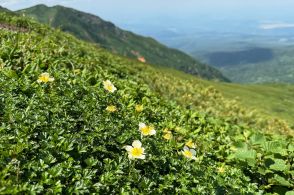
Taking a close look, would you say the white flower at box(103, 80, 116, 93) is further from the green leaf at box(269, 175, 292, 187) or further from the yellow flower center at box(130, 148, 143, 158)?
the green leaf at box(269, 175, 292, 187)

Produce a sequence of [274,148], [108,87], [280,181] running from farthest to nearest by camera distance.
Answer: [274,148], [108,87], [280,181]

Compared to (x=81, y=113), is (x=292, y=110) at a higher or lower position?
lower

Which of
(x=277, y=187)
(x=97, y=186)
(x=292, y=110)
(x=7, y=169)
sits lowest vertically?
(x=292, y=110)

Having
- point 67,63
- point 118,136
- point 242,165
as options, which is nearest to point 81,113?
point 118,136

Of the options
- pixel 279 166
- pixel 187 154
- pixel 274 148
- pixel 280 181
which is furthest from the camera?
pixel 274 148

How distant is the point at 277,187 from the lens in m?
8.33

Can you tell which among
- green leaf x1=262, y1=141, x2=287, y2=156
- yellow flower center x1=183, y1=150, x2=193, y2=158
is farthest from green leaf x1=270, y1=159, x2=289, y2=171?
yellow flower center x1=183, y1=150, x2=193, y2=158

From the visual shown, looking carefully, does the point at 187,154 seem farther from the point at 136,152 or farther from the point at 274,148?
the point at 274,148

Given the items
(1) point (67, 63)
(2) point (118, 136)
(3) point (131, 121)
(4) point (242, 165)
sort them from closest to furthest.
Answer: (2) point (118, 136), (3) point (131, 121), (4) point (242, 165), (1) point (67, 63)

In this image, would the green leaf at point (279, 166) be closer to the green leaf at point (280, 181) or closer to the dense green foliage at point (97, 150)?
the dense green foliage at point (97, 150)

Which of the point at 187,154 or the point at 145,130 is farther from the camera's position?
the point at 187,154

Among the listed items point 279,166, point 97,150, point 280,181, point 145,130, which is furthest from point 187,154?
point 279,166

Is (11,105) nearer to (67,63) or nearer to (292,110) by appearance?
(67,63)

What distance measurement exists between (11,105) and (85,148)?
1.45 meters
